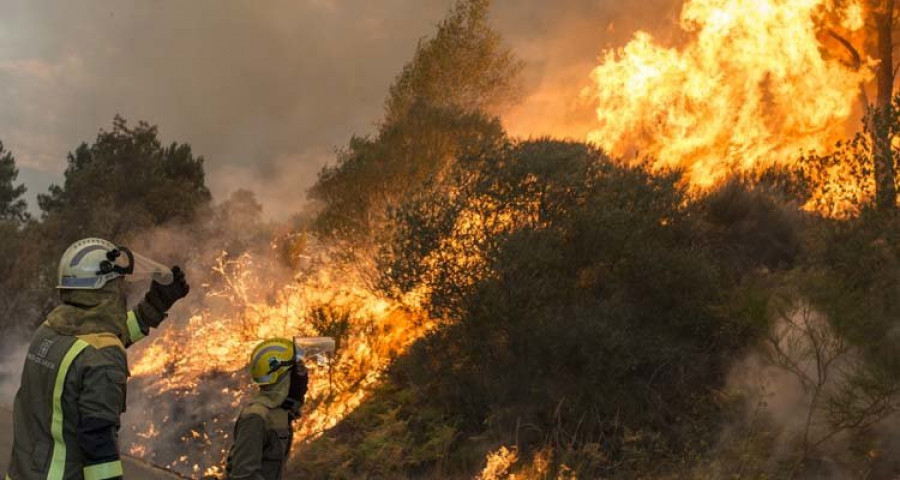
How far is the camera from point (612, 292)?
574 inches

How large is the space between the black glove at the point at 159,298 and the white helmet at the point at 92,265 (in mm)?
418

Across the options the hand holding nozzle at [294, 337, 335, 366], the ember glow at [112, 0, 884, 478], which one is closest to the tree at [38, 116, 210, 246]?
the ember glow at [112, 0, 884, 478]

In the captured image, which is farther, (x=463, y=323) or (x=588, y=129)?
(x=588, y=129)

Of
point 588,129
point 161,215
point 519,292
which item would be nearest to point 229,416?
point 519,292

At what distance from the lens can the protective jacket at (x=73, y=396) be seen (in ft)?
14.6

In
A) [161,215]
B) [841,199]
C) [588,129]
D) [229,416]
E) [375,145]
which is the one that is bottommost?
[229,416]

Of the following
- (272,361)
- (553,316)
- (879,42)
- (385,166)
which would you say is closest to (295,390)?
(272,361)

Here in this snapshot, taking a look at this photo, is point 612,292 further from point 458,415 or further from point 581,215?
point 458,415

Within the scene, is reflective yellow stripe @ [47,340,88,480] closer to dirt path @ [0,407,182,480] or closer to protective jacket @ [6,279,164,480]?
protective jacket @ [6,279,164,480]

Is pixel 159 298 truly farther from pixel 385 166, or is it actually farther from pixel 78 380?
pixel 385 166

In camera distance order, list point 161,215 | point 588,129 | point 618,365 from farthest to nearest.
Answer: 1. point 161,215
2. point 588,129
3. point 618,365

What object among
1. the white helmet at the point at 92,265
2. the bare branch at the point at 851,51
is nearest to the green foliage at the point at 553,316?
the white helmet at the point at 92,265

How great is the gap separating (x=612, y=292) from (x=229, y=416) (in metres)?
7.29

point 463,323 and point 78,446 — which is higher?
point 463,323
